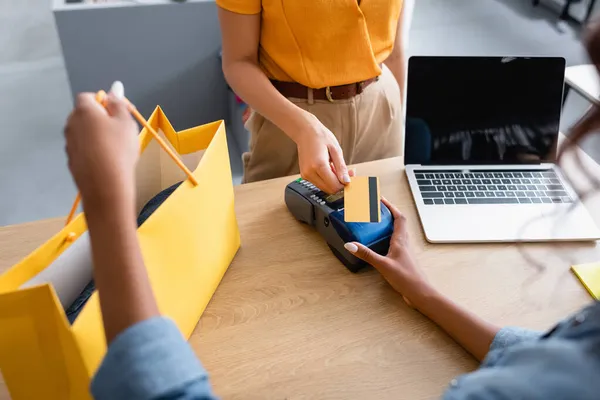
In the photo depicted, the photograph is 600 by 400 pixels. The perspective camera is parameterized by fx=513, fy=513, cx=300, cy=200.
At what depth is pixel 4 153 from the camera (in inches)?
98.2

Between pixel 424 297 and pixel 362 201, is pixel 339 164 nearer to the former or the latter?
pixel 362 201

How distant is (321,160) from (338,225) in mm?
126

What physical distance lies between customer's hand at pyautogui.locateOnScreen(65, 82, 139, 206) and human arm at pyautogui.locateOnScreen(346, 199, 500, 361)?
47 centimetres

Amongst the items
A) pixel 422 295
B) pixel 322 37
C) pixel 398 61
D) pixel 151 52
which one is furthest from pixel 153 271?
pixel 151 52

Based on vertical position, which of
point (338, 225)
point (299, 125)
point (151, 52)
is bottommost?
point (151, 52)

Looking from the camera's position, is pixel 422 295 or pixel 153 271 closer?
pixel 153 271

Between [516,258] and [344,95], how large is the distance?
0.52 m

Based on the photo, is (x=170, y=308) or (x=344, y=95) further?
(x=344, y=95)

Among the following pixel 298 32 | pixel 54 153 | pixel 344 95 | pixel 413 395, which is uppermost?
pixel 298 32

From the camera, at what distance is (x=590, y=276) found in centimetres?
89

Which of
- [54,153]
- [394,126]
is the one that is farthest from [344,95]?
[54,153]

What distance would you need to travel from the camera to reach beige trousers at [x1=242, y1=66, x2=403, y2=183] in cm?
120

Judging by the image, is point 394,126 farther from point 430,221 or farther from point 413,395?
point 413,395

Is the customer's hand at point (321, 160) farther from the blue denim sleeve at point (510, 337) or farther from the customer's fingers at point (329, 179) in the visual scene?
the blue denim sleeve at point (510, 337)
